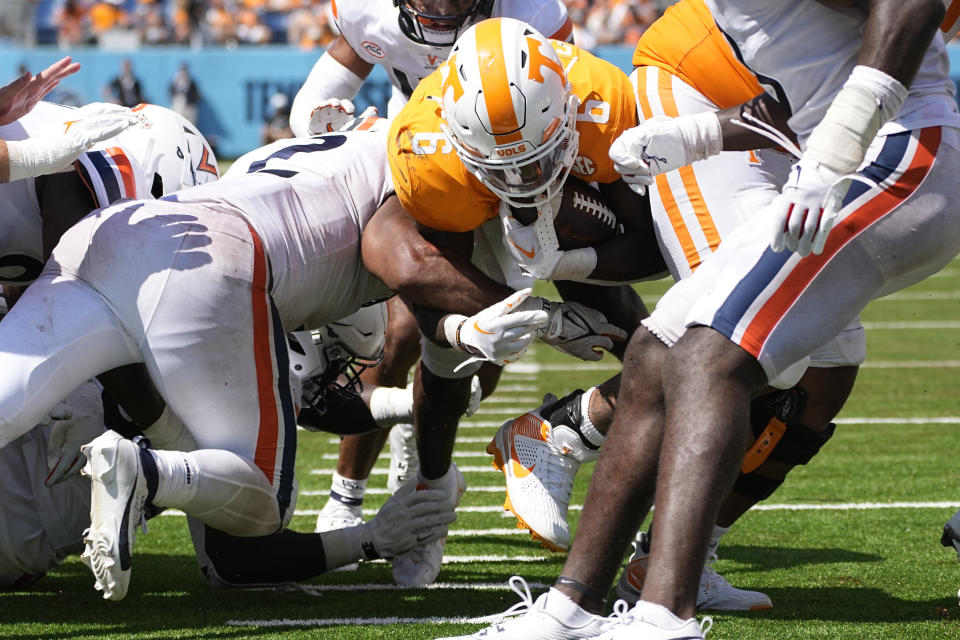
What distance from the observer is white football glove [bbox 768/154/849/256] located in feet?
7.02

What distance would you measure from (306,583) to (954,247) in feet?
6.72

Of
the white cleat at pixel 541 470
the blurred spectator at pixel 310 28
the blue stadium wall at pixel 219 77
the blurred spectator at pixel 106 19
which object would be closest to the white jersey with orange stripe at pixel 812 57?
the white cleat at pixel 541 470

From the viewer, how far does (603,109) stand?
3.16 m

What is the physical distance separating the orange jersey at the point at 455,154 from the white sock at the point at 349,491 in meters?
1.38

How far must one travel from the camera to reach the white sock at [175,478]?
112 inches

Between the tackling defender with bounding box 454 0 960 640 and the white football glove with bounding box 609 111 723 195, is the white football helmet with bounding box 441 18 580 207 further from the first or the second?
the tackling defender with bounding box 454 0 960 640

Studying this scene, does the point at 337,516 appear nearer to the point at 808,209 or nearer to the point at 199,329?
the point at 199,329

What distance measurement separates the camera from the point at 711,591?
317 cm

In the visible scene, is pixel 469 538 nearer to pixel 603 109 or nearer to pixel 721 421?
pixel 603 109

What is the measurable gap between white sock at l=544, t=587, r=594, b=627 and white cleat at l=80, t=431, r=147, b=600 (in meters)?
0.95

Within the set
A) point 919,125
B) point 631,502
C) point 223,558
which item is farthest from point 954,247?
point 223,558

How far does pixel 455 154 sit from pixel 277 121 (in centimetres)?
1461

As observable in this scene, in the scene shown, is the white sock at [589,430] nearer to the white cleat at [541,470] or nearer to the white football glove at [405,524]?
the white cleat at [541,470]

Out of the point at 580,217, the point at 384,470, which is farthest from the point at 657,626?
the point at 384,470
